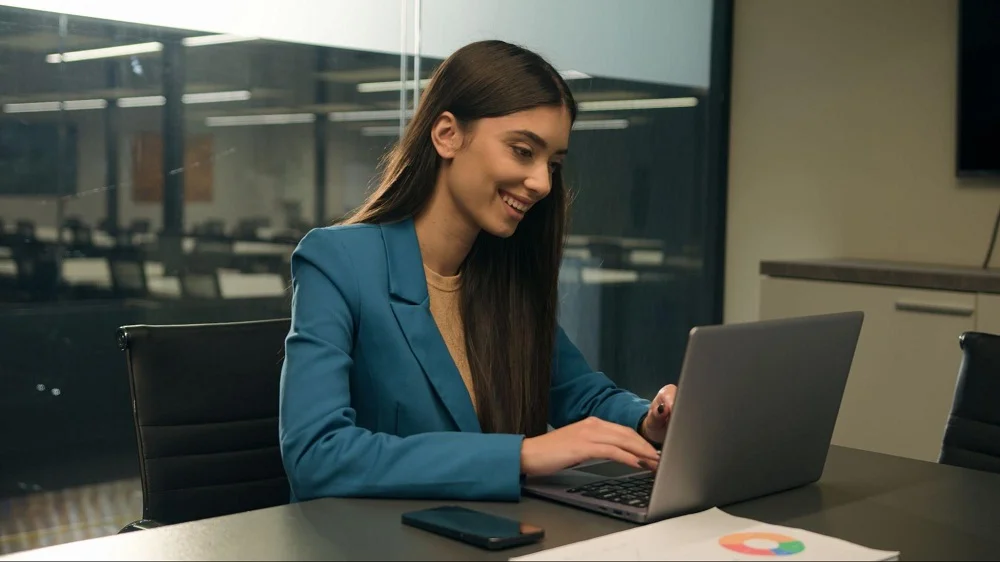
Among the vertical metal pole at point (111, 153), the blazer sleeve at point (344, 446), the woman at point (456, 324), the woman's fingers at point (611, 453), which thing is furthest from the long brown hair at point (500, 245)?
the vertical metal pole at point (111, 153)

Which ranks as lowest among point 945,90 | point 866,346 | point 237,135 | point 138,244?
point 866,346

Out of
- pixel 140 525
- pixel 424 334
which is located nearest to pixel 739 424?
pixel 424 334

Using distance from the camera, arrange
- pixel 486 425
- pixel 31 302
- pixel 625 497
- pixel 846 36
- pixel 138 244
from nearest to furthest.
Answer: pixel 625 497, pixel 486 425, pixel 31 302, pixel 138 244, pixel 846 36

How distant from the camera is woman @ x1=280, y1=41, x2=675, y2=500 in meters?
1.38

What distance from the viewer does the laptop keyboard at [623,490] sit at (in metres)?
1.31

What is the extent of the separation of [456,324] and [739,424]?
0.62 meters

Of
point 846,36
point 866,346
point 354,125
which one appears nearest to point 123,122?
point 354,125

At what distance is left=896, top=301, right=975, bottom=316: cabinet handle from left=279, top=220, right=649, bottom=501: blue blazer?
201 centimetres

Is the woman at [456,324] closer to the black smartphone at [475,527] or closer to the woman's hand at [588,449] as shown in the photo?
the woman's hand at [588,449]

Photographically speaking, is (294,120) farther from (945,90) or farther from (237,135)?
(945,90)

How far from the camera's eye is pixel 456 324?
181 centimetres

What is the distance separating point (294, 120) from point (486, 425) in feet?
6.58

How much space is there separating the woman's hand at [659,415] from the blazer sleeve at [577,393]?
121 millimetres

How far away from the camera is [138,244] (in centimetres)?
314
